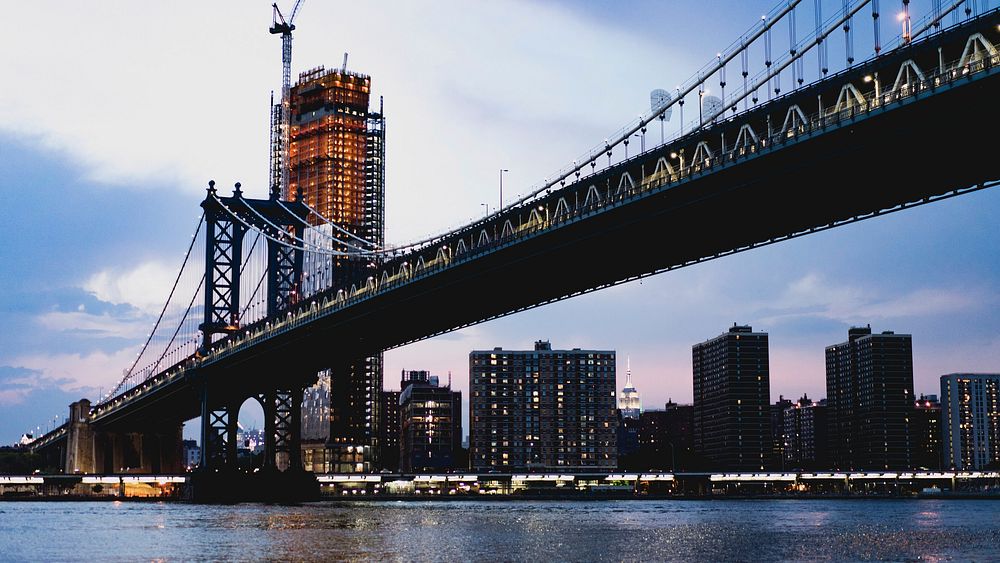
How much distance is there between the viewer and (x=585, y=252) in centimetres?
6353

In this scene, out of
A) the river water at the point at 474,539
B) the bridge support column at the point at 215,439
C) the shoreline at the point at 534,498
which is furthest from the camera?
the shoreline at the point at 534,498

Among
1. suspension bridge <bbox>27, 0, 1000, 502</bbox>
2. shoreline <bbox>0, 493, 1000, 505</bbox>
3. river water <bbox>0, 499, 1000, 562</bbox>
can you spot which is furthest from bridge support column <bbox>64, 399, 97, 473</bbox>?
river water <bbox>0, 499, 1000, 562</bbox>

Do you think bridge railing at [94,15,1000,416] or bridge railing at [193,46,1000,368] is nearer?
bridge railing at [193,46,1000,368]

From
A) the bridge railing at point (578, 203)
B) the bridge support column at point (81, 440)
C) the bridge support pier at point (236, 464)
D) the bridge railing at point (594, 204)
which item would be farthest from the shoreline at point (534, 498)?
the bridge railing at point (578, 203)

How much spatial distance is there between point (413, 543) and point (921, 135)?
2385cm

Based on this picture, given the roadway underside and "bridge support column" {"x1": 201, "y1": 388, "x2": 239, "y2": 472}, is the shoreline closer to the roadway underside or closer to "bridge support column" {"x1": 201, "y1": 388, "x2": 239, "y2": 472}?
"bridge support column" {"x1": 201, "y1": 388, "x2": 239, "y2": 472}

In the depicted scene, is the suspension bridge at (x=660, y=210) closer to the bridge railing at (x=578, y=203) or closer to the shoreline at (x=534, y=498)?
the bridge railing at (x=578, y=203)

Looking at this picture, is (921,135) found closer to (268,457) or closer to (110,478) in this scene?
(268,457)

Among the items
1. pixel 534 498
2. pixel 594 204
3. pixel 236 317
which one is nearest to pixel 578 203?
pixel 594 204

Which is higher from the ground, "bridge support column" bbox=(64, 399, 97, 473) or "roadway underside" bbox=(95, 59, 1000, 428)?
"roadway underside" bbox=(95, 59, 1000, 428)

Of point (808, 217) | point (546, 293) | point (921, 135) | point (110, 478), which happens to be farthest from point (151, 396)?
point (921, 135)

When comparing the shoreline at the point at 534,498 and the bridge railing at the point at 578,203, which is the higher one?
the bridge railing at the point at 578,203

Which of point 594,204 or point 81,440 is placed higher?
point 594,204

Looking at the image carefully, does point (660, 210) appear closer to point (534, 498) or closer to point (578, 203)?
point (578, 203)
